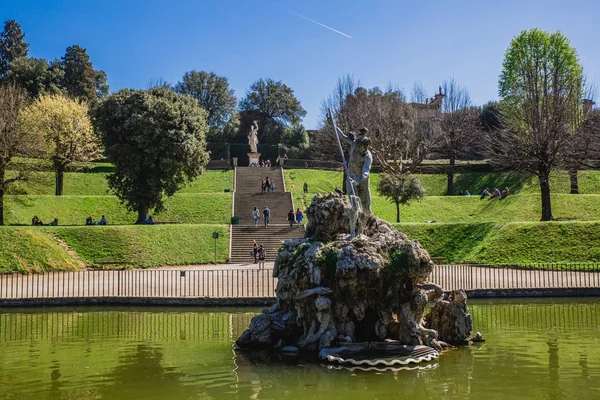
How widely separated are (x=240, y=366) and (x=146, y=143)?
31.8m

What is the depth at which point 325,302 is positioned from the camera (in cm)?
1562

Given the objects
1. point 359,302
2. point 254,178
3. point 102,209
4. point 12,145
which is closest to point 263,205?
point 254,178

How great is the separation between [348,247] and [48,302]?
14314mm

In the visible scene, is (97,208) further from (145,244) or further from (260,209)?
(145,244)

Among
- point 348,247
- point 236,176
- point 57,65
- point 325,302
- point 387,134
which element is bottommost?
point 325,302

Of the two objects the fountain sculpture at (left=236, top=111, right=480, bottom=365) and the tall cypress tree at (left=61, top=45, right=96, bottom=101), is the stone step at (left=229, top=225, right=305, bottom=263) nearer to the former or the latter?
the fountain sculpture at (left=236, top=111, right=480, bottom=365)

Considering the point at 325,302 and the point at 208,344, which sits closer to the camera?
the point at 325,302

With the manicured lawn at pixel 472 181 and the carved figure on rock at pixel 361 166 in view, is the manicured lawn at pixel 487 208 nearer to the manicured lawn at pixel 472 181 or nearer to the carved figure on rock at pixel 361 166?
the manicured lawn at pixel 472 181

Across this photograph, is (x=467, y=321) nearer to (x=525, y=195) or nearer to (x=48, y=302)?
(x=48, y=302)

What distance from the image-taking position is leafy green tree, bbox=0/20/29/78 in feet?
307

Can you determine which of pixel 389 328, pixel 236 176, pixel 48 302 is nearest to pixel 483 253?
pixel 389 328

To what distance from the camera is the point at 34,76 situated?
8000cm

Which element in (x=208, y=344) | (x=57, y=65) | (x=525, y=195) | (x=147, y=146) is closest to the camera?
(x=208, y=344)

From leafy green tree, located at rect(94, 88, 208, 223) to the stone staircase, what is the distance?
656 cm
